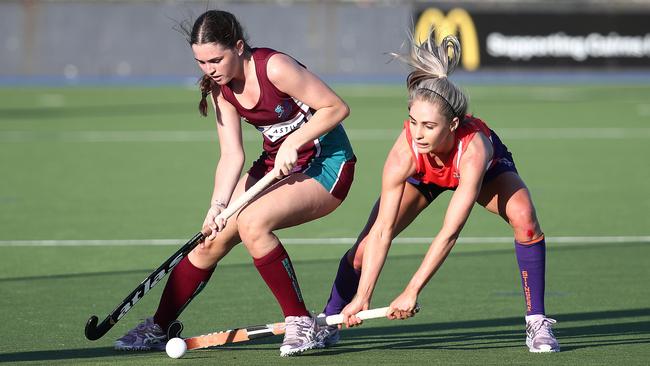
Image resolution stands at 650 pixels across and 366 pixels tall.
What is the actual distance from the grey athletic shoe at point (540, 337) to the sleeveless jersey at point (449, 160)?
713 millimetres

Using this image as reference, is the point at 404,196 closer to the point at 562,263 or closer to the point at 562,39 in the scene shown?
the point at 562,263

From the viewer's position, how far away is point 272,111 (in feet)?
18.0

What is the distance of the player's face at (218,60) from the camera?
17.1ft

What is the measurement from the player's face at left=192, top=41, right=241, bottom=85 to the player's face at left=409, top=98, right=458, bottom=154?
2.69ft

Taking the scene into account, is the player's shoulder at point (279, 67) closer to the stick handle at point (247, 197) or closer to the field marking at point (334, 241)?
the stick handle at point (247, 197)

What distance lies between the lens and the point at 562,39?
2402 cm

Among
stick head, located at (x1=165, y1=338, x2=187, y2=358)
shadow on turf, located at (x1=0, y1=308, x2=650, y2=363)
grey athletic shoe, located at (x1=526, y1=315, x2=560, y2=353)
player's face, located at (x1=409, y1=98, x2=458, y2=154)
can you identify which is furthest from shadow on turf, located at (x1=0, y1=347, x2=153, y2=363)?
grey athletic shoe, located at (x1=526, y1=315, x2=560, y2=353)

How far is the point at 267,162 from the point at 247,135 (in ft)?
32.2

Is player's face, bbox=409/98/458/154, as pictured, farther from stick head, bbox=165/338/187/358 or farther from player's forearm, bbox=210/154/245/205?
stick head, bbox=165/338/187/358

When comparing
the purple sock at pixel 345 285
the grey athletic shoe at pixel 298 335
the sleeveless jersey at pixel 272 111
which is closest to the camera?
the grey athletic shoe at pixel 298 335

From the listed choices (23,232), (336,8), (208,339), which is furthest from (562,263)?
(336,8)

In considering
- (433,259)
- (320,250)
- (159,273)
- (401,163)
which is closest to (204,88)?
(159,273)

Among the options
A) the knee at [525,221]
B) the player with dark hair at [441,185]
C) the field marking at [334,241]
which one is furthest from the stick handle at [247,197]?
the field marking at [334,241]

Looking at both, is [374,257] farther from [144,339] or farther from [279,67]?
[144,339]
